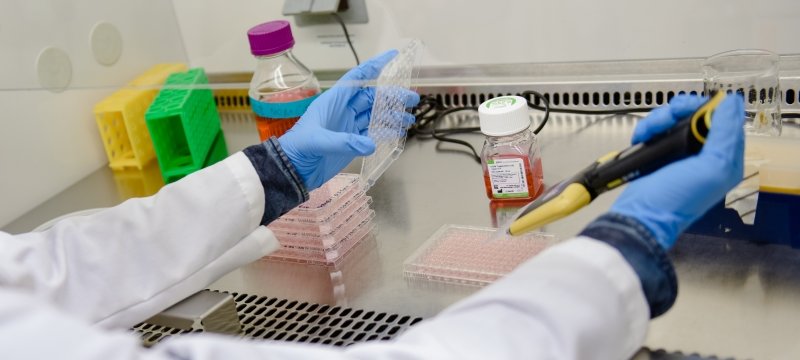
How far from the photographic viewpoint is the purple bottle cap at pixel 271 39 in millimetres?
1419

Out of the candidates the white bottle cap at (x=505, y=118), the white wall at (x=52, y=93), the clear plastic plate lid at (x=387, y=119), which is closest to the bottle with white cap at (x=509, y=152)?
the white bottle cap at (x=505, y=118)

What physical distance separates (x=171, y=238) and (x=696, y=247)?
0.72 m

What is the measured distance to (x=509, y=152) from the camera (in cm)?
128

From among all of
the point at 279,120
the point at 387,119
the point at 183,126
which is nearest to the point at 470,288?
the point at 387,119

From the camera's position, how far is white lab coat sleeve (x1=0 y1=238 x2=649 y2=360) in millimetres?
698

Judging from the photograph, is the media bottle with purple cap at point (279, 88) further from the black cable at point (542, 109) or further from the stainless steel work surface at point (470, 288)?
the black cable at point (542, 109)

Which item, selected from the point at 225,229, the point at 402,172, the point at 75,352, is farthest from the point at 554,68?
the point at 75,352

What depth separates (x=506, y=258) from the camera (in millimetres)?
1137

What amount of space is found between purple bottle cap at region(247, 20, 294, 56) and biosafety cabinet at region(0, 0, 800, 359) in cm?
25

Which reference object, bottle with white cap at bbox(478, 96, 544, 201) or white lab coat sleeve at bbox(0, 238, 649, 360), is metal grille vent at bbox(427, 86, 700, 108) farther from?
white lab coat sleeve at bbox(0, 238, 649, 360)

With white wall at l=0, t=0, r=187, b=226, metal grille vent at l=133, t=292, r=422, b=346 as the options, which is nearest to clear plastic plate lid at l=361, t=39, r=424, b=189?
metal grille vent at l=133, t=292, r=422, b=346

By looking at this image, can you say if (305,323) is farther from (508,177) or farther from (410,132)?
(410,132)

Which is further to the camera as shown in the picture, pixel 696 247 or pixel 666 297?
pixel 696 247

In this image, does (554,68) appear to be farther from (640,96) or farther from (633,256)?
(633,256)
